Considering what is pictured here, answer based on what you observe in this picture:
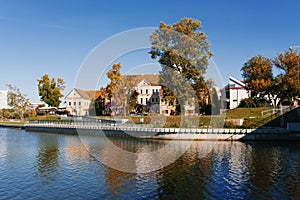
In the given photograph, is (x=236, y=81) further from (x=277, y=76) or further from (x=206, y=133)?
(x=206, y=133)

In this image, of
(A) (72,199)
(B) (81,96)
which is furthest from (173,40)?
(B) (81,96)

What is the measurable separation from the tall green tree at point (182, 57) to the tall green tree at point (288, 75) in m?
11.4

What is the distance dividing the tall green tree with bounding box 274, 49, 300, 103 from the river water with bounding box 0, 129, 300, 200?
16390 mm

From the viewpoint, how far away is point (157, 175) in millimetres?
20375

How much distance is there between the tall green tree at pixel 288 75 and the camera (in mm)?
44125

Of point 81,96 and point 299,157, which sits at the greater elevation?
point 81,96

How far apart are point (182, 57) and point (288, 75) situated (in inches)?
627

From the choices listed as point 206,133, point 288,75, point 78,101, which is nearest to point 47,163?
point 206,133

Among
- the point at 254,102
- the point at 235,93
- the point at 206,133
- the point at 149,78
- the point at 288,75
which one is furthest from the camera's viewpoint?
the point at 149,78

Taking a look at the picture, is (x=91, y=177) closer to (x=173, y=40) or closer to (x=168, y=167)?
(x=168, y=167)

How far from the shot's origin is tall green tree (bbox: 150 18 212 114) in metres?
44.6

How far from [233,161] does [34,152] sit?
776 inches

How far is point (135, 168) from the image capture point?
74.2 ft

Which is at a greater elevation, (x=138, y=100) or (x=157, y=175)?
(x=138, y=100)
